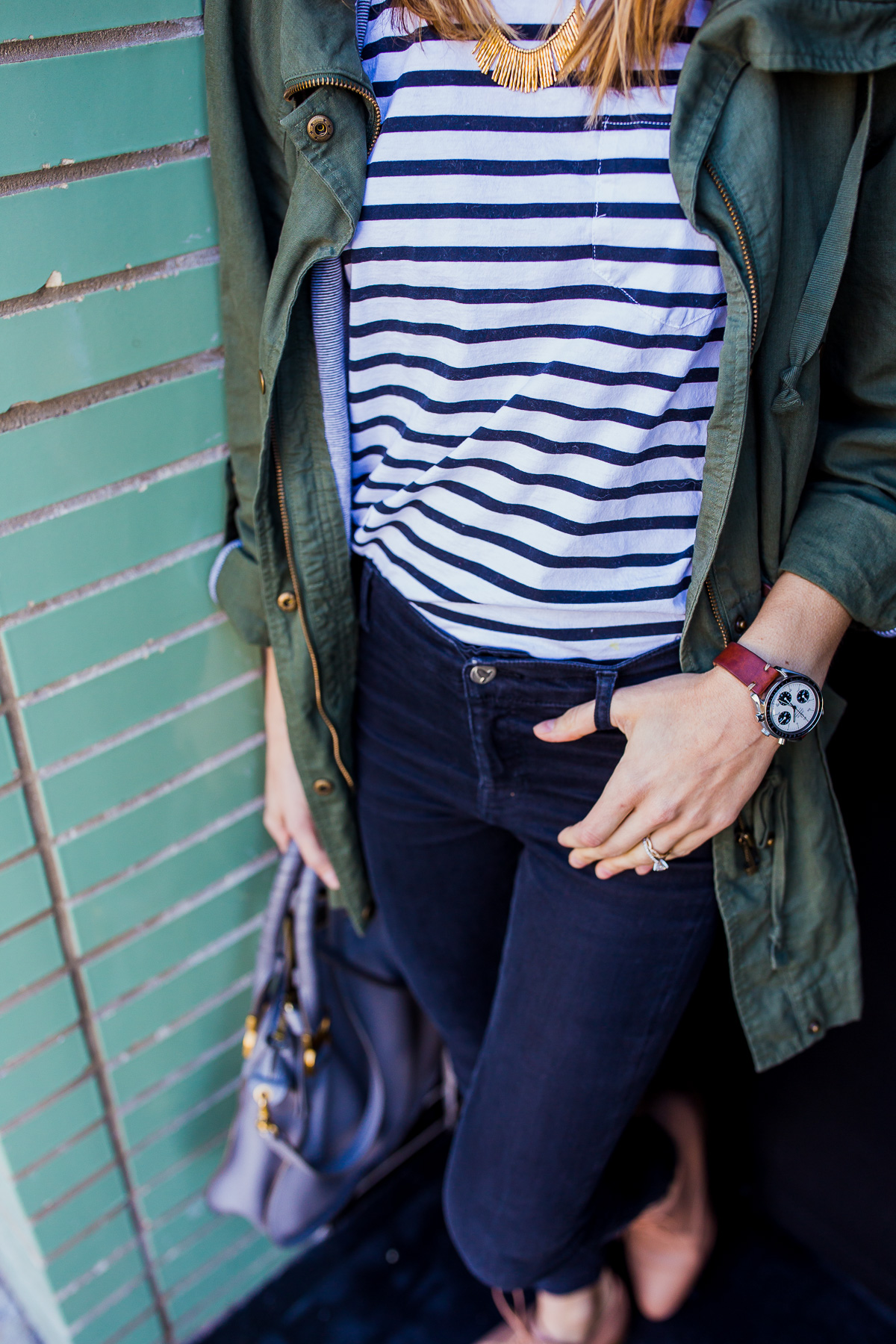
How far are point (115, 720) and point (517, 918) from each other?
0.59 metres

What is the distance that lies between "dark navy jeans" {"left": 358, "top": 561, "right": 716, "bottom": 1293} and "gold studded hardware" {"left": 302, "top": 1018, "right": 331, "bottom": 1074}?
0.18 meters

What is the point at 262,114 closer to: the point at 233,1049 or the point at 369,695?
the point at 369,695

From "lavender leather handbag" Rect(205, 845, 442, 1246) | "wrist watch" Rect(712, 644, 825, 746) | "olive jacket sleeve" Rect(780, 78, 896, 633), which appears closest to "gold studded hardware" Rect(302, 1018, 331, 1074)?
"lavender leather handbag" Rect(205, 845, 442, 1246)

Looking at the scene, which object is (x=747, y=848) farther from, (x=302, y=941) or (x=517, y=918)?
(x=302, y=941)

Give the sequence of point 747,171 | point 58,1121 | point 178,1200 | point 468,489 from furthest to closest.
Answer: point 178,1200 → point 58,1121 → point 468,489 → point 747,171

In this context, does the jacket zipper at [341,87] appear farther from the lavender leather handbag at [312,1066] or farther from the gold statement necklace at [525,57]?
the lavender leather handbag at [312,1066]

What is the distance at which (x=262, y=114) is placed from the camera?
1147mm

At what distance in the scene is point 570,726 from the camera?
1137 millimetres

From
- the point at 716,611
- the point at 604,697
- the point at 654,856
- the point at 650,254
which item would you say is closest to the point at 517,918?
the point at 654,856

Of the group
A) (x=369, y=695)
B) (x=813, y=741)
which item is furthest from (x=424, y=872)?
(x=813, y=741)

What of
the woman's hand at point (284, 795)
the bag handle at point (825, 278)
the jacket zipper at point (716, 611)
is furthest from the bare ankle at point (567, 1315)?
the bag handle at point (825, 278)

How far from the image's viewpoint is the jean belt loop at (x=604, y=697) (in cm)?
112

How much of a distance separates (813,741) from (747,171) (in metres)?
0.64

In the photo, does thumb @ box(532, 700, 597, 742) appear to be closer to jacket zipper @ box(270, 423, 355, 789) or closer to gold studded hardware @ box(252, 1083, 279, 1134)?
jacket zipper @ box(270, 423, 355, 789)
